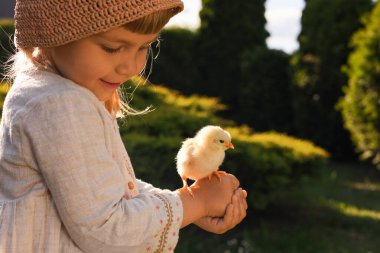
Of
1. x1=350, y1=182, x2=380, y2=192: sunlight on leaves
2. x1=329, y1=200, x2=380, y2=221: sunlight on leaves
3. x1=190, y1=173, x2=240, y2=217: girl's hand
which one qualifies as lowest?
x1=350, y1=182, x2=380, y2=192: sunlight on leaves

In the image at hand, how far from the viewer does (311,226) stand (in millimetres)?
Result: 7387

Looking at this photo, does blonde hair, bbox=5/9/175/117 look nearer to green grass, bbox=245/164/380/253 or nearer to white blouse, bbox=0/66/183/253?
white blouse, bbox=0/66/183/253

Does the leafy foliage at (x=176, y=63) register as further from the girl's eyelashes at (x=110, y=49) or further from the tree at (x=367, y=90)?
the girl's eyelashes at (x=110, y=49)

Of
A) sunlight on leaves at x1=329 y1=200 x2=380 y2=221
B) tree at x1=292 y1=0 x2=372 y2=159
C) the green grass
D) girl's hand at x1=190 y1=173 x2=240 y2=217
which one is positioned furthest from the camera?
tree at x1=292 y1=0 x2=372 y2=159

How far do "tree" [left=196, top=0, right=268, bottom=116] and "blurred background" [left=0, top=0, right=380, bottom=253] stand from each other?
0.08ft

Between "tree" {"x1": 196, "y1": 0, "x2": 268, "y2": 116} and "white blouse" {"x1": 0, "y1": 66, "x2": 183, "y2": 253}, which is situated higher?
"white blouse" {"x1": 0, "y1": 66, "x2": 183, "y2": 253}

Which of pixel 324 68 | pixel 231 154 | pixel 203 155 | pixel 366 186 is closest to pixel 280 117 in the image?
pixel 324 68

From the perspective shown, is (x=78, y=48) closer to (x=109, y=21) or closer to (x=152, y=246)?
(x=109, y=21)

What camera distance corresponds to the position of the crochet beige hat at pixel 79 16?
1.72 m

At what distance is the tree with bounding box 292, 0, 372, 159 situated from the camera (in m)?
11.5

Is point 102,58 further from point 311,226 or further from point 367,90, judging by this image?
point 367,90

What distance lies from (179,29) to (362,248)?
9706 millimetres

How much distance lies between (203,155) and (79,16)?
2.36 feet

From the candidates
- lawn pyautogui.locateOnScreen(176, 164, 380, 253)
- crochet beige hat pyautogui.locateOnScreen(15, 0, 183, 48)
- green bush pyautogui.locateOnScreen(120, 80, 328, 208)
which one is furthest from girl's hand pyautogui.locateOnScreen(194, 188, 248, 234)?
lawn pyautogui.locateOnScreen(176, 164, 380, 253)
